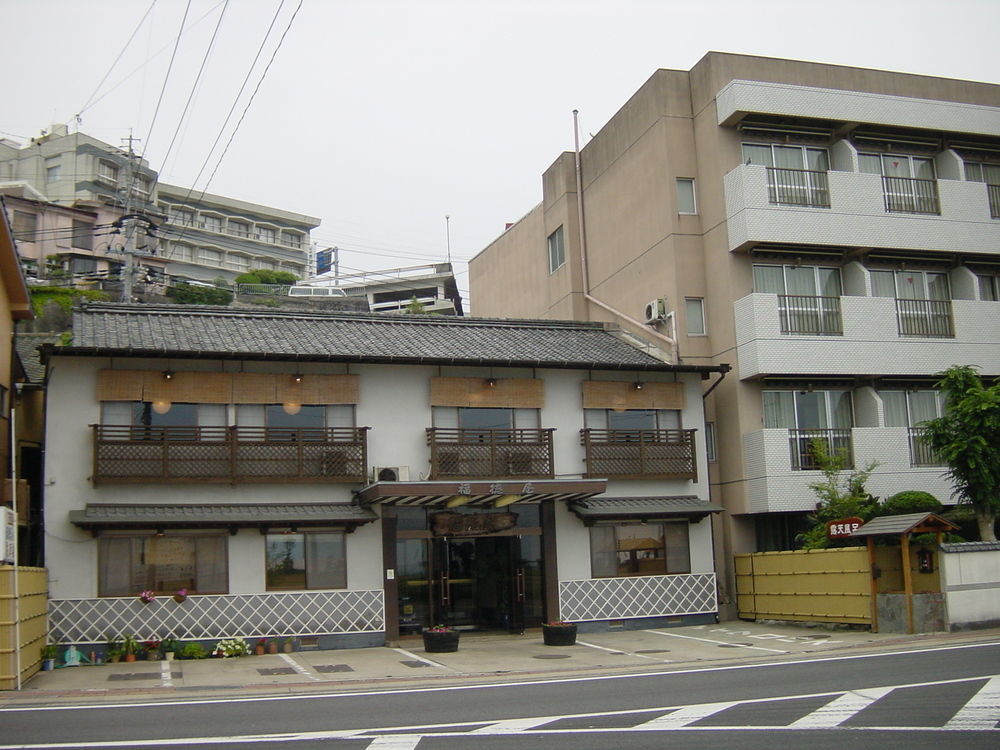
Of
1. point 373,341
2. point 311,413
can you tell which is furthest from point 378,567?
point 373,341

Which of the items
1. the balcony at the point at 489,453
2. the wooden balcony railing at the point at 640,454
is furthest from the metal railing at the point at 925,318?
the balcony at the point at 489,453

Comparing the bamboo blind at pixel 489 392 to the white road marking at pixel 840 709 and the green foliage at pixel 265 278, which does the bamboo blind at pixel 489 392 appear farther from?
the green foliage at pixel 265 278

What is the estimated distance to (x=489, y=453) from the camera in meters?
26.4

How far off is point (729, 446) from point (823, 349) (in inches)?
149

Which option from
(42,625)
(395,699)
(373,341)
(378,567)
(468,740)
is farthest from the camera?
(373,341)

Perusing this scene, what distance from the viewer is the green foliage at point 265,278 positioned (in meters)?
77.4

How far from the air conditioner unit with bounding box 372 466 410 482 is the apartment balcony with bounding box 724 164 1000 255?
37.8ft

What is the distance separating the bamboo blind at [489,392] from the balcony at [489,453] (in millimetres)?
744

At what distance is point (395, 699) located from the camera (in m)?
16.1

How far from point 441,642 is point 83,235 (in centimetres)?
5201

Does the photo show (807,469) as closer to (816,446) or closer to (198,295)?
(816,446)

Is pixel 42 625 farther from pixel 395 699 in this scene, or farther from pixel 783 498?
pixel 783 498

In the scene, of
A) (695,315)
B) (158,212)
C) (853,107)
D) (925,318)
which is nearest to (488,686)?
(695,315)

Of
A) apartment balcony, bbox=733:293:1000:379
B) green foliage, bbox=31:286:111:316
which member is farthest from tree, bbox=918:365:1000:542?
green foliage, bbox=31:286:111:316
